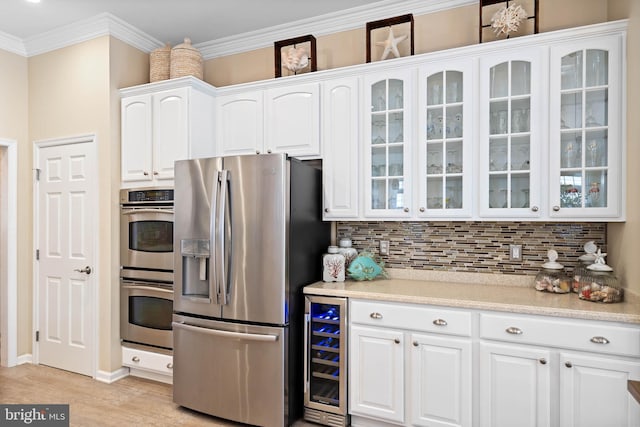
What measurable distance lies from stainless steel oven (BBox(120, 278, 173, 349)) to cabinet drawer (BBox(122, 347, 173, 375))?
0.08 metres

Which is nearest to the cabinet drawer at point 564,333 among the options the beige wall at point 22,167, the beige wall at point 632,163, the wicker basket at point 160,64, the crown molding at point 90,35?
the beige wall at point 632,163

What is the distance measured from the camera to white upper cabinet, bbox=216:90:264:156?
3.07 metres

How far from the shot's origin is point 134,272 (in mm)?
3205

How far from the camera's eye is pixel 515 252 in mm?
2633

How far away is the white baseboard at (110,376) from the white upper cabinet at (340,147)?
85.8 inches

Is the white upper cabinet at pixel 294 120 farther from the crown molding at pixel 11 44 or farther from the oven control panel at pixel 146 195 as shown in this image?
the crown molding at pixel 11 44

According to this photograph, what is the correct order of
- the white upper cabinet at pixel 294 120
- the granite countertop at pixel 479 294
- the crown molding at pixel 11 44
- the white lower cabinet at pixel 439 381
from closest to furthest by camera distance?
the granite countertop at pixel 479 294 < the white lower cabinet at pixel 439 381 < the white upper cabinet at pixel 294 120 < the crown molding at pixel 11 44

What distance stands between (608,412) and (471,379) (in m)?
0.62

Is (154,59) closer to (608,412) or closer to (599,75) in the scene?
(599,75)

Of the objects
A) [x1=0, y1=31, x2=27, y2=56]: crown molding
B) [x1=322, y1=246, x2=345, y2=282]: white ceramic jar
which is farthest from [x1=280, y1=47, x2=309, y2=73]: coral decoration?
[x1=0, y1=31, x2=27, y2=56]: crown molding

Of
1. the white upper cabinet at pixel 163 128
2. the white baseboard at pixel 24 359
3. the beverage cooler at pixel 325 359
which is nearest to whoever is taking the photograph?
the beverage cooler at pixel 325 359

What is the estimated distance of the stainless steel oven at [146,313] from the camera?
3.10 metres

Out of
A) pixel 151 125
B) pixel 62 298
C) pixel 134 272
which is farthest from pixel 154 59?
pixel 62 298

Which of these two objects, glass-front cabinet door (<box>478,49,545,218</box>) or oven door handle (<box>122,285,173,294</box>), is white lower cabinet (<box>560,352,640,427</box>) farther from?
oven door handle (<box>122,285,173,294</box>)
